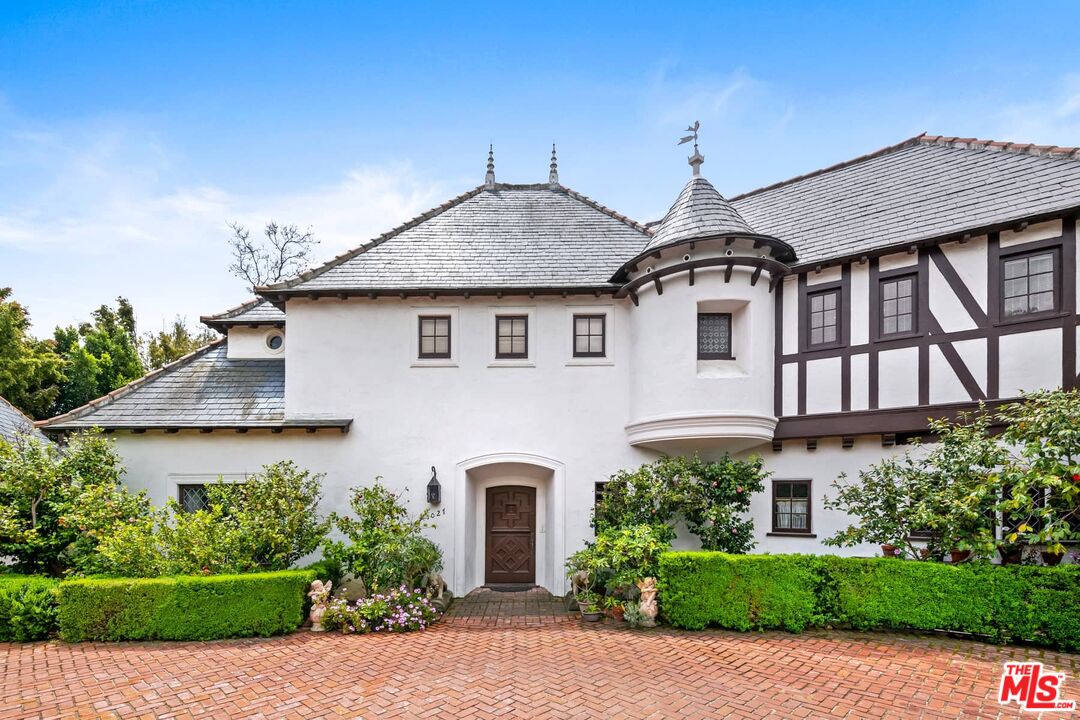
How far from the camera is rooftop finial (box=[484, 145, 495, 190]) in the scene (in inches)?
544

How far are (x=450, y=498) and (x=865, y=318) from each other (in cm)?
854

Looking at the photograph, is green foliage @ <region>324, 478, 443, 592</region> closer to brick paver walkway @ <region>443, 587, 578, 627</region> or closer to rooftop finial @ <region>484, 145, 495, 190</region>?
brick paver walkway @ <region>443, 587, 578, 627</region>

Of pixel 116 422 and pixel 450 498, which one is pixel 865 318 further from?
pixel 116 422

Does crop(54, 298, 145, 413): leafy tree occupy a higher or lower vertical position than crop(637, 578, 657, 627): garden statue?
higher

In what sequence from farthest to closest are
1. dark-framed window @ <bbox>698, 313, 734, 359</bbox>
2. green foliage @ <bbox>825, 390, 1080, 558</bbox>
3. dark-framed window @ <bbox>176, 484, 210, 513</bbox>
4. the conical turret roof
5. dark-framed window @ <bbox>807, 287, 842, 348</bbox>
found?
dark-framed window @ <bbox>176, 484, 210, 513</bbox> < dark-framed window @ <bbox>698, 313, 734, 359</bbox> < the conical turret roof < dark-framed window @ <bbox>807, 287, 842, 348</bbox> < green foliage @ <bbox>825, 390, 1080, 558</bbox>

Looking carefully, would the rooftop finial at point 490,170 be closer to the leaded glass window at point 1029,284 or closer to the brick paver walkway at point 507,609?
the brick paver walkway at point 507,609

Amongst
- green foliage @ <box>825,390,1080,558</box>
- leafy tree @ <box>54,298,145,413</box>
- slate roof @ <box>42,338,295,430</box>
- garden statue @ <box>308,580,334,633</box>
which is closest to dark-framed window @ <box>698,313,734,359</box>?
green foliage @ <box>825,390,1080,558</box>

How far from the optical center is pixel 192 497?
10398 mm

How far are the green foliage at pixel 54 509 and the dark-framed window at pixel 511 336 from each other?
707 centimetres

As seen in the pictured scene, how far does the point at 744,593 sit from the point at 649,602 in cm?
144

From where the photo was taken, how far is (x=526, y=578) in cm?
1103

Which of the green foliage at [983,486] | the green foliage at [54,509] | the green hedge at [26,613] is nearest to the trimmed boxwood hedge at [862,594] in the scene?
the green foliage at [983,486]

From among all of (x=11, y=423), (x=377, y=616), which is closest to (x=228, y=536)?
(x=377, y=616)

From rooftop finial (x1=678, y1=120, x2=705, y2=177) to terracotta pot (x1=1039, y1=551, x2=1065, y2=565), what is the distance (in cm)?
868
